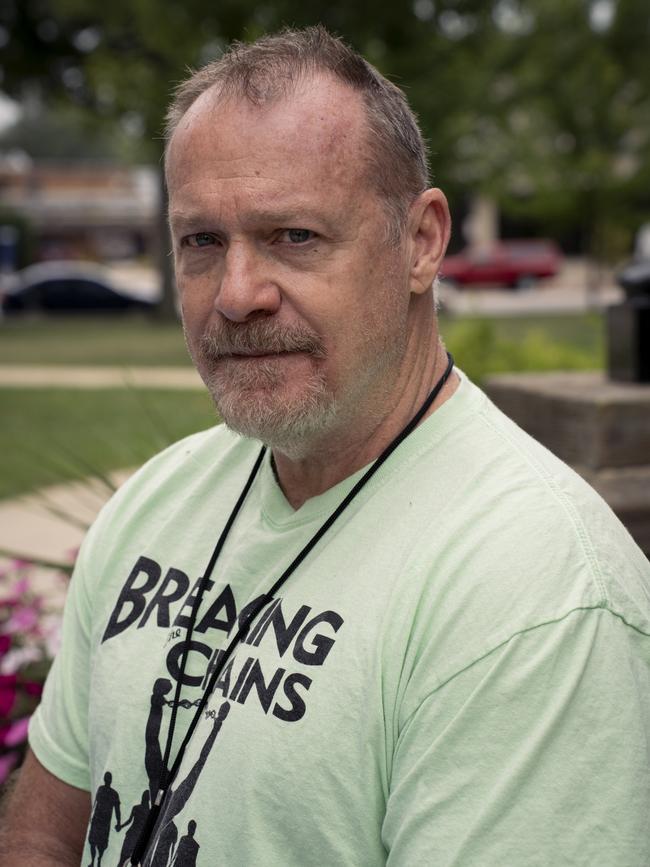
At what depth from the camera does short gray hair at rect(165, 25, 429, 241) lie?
158 cm

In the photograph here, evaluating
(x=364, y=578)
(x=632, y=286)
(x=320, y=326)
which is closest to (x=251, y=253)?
(x=320, y=326)

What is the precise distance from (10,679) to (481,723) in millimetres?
1951

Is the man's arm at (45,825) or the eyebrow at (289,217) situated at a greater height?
the eyebrow at (289,217)

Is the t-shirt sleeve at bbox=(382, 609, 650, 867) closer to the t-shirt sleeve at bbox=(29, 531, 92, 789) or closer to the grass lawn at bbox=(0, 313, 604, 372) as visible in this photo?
the t-shirt sleeve at bbox=(29, 531, 92, 789)

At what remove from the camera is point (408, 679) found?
139 cm

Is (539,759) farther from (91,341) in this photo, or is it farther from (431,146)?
(91,341)

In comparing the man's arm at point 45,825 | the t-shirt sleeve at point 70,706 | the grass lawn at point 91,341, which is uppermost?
the t-shirt sleeve at point 70,706

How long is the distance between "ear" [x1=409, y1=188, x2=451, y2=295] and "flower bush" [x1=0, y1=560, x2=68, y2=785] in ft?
5.28

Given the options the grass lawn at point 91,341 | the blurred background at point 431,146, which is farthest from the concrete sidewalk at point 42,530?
the grass lawn at point 91,341

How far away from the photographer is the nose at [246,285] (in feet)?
5.25

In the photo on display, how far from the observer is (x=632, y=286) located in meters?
3.73

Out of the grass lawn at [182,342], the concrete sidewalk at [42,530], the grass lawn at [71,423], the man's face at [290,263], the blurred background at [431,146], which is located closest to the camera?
the man's face at [290,263]

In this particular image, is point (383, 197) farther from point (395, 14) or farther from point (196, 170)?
point (395, 14)

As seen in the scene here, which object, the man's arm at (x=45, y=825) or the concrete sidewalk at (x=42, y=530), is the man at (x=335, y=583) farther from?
the concrete sidewalk at (x=42, y=530)
